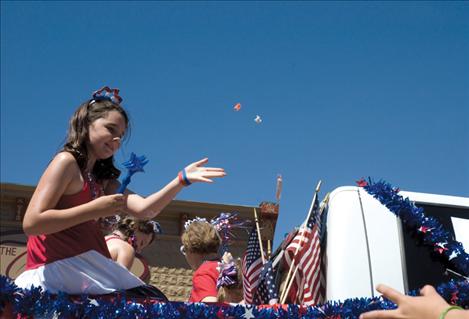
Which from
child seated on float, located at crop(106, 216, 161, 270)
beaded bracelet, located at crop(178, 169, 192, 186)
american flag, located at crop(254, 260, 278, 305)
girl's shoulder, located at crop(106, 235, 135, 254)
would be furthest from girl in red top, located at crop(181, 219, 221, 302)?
beaded bracelet, located at crop(178, 169, 192, 186)

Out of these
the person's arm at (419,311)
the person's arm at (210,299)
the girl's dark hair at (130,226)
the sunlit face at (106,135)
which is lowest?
the person's arm at (419,311)

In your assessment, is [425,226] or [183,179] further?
[425,226]

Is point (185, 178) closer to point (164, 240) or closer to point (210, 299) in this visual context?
point (210, 299)

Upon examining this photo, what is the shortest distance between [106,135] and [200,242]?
173 centimetres

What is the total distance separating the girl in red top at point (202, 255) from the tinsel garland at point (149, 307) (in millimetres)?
1633

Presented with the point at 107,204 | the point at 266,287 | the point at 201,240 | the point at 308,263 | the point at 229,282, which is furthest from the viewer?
the point at 201,240

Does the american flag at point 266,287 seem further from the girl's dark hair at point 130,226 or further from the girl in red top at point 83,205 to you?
the girl's dark hair at point 130,226

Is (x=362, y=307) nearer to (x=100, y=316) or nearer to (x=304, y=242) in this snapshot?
(x=304, y=242)

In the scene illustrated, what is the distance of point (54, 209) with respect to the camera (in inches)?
111

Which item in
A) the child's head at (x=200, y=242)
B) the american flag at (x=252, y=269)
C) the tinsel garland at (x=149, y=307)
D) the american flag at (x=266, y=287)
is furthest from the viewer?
the child's head at (x=200, y=242)

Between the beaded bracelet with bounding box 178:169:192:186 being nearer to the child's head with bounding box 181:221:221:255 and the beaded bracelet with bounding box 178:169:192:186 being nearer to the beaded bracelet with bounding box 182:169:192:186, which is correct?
the beaded bracelet with bounding box 182:169:192:186

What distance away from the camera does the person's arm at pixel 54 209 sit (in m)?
2.72

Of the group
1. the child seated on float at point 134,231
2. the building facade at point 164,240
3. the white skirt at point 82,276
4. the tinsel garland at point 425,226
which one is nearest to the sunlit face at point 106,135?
the white skirt at point 82,276

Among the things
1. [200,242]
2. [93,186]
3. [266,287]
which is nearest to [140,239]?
[200,242]
